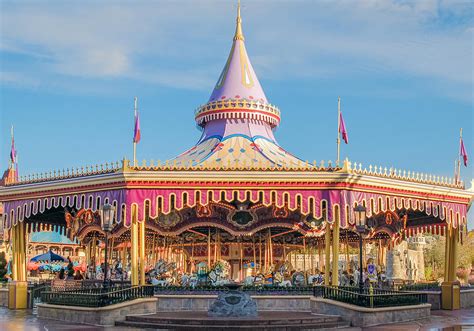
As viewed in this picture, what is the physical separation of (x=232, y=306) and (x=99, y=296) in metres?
4.86

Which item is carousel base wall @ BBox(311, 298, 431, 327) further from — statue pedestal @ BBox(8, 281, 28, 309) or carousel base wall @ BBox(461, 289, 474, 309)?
statue pedestal @ BBox(8, 281, 28, 309)

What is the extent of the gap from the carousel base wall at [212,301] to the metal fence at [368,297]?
813 millimetres

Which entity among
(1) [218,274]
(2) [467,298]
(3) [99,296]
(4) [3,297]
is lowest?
(2) [467,298]

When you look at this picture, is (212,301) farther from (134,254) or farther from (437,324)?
(437,324)

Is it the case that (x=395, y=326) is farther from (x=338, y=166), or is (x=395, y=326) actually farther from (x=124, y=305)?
(x=124, y=305)

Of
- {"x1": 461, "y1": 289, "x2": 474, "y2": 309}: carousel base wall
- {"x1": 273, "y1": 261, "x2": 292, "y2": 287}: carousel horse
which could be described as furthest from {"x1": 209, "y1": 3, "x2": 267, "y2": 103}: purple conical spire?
{"x1": 461, "y1": 289, "x2": 474, "y2": 309}: carousel base wall

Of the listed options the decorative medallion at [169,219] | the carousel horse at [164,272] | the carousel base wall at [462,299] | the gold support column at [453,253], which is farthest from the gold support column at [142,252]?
the gold support column at [453,253]

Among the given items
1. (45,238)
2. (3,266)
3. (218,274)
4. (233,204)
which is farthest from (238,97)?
(45,238)

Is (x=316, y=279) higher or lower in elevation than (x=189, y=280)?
lower

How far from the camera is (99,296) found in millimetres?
23016

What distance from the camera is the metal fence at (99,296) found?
23.1 m

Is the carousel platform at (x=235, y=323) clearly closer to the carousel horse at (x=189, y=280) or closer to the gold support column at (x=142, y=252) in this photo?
the gold support column at (x=142, y=252)

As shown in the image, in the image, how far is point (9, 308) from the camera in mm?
Answer: 31844

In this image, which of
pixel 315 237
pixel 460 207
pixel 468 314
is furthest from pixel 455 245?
pixel 315 237
